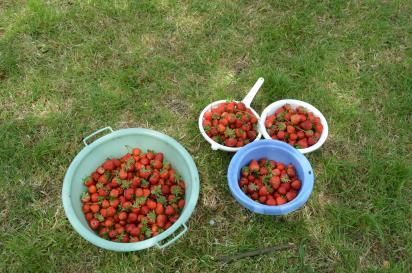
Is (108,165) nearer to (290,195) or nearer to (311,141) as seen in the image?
(290,195)

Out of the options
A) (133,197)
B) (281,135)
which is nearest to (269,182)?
(281,135)

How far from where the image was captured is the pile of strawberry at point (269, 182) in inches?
84.0

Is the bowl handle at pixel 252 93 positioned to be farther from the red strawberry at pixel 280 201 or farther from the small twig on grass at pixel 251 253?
the small twig on grass at pixel 251 253

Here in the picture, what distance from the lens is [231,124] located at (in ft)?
7.63

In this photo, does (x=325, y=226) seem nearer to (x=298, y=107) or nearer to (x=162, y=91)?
(x=298, y=107)

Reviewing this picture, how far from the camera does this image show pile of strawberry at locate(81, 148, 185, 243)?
206cm

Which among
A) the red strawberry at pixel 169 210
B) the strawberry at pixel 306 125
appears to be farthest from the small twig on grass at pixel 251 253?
the strawberry at pixel 306 125

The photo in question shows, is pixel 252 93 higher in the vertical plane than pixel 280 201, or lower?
higher

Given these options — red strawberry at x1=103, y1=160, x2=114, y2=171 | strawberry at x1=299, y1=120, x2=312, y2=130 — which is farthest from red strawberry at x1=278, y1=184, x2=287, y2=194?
red strawberry at x1=103, y1=160, x2=114, y2=171

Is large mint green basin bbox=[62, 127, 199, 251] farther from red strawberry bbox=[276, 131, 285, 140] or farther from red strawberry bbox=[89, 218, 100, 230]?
red strawberry bbox=[276, 131, 285, 140]

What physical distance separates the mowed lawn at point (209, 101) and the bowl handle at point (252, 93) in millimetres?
136

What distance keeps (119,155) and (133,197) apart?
12.0 inches

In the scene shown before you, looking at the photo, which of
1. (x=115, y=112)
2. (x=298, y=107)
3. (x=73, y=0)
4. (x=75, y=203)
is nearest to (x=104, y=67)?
(x=115, y=112)

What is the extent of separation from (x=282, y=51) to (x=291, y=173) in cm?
103
